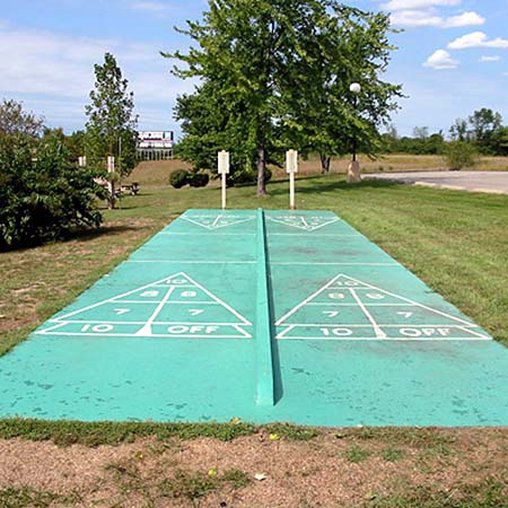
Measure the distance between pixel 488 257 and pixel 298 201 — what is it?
12.9m

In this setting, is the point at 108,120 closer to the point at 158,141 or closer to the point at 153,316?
the point at 153,316

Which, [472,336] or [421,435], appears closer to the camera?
[421,435]

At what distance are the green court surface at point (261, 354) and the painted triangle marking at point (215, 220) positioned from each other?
621cm

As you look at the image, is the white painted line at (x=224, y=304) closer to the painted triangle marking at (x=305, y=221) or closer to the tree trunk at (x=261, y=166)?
the painted triangle marking at (x=305, y=221)

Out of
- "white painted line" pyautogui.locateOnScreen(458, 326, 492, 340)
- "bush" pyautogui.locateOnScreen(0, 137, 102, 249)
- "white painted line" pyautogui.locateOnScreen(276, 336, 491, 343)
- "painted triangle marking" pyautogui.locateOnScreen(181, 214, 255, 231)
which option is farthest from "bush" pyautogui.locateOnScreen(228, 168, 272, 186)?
"white painted line" pyautogui.locateOnScreen(276, 336, 491, 343)

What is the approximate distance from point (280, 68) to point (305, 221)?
9.34m

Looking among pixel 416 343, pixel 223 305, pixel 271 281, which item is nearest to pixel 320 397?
pixel 416 343

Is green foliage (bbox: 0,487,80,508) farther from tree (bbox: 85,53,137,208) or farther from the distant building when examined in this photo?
the distant building

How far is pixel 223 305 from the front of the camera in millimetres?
7535

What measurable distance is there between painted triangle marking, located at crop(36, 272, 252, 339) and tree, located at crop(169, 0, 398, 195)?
609 inches

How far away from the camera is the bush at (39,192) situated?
41.8 ft

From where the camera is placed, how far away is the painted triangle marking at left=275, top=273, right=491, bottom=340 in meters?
6.35

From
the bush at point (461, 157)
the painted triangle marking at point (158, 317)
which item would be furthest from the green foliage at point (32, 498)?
the bush at point (461, 157)

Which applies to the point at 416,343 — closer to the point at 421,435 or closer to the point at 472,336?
the point at 472,336
